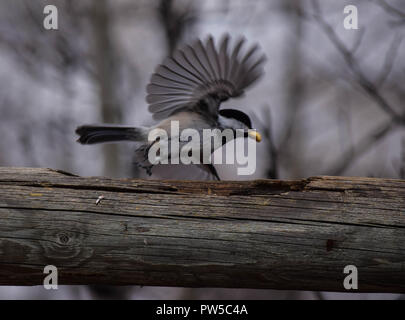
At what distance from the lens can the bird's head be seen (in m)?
2.52

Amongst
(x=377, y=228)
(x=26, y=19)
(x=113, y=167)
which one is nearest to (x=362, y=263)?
(x=377, y=228)

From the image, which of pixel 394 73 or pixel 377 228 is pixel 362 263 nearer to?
pixel 377 228

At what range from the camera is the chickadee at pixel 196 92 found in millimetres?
2371

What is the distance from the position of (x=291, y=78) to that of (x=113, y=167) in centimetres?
174

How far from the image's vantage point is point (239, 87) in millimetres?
2453

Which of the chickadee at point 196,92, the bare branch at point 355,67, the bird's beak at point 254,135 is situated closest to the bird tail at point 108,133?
the chickadee at point 196,92

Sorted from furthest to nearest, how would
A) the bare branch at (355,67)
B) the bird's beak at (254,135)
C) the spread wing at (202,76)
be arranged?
the bare branch at (355,67) < the bird's beak at (254,135) < the spread wing at (202,76)

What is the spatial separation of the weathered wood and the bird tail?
0.85 metres

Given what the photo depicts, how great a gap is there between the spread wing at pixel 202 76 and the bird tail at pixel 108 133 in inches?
6.3

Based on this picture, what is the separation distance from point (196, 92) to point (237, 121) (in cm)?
25

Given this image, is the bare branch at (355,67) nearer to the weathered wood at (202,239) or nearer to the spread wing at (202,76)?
the spread wing at (202,76)

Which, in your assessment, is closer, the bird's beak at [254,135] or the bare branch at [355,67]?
the bird's beak at [254,135]

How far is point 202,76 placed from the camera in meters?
2.47

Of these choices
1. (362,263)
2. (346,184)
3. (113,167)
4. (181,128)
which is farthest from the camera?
(113,167)
